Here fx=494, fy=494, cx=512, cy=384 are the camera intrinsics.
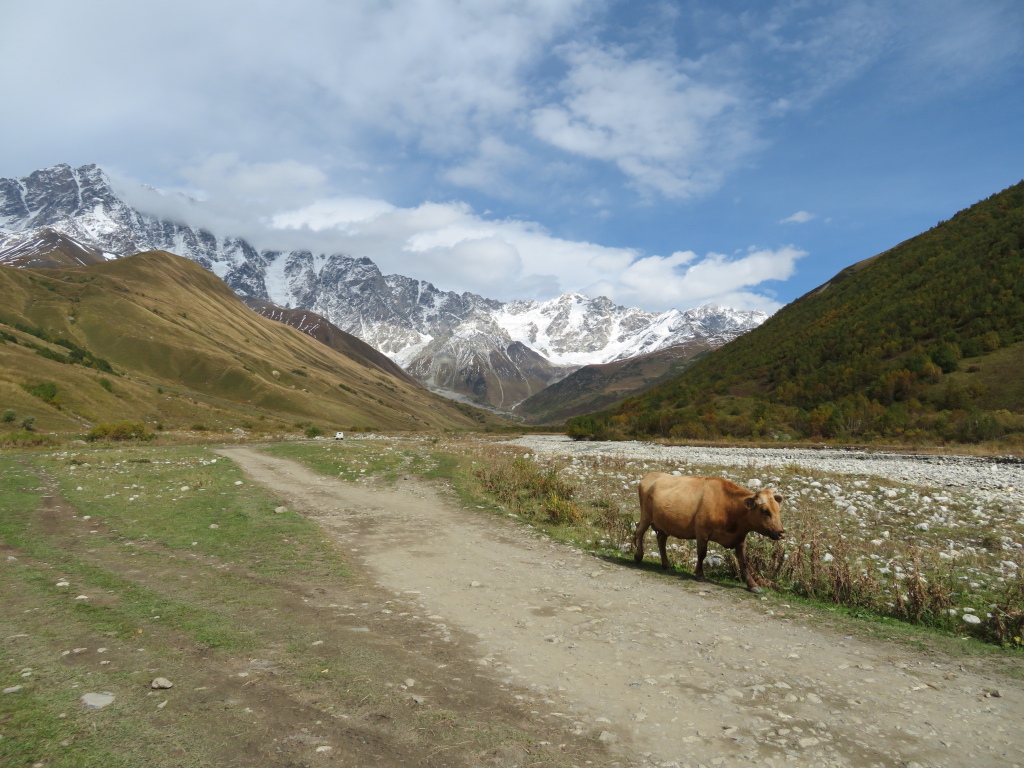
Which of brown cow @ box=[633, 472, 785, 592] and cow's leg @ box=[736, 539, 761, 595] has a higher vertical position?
brown cow @ box=[633, 472, 785, 592]

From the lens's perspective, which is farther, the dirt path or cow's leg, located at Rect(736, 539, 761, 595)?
cow's leg, located at Rect(736, 539, 761, 595)

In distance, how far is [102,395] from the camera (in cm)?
6731

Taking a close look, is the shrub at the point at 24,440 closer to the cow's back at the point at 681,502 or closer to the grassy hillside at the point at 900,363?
the cow's back at the point at 681,502

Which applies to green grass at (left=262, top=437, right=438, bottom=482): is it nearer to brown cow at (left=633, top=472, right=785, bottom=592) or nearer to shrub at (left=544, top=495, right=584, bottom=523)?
shrub at (left=544, top=495, right=584, bottom=523)

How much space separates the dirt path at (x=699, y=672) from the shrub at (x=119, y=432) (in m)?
48.1

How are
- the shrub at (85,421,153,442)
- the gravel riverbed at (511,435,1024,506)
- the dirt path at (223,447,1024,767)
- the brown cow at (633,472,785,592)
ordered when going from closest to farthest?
the dirt path at (223,447,1024,767) < the brown cow at (633,472,785,592) < the gravel riverbed at (511,435,1024,506) < the shrub at (85,421,153,442)

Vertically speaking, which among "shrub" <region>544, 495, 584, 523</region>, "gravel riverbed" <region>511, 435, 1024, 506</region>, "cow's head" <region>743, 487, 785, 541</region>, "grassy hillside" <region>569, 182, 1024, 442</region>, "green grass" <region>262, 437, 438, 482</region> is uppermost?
"grassy hillside" <region>569, 182, 1024, 442</region>

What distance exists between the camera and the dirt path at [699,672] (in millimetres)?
5055

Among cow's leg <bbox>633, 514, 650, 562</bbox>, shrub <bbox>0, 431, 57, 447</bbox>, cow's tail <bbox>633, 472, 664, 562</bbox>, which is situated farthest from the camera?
shrub <bbox>0, 431, 57, 447</bbox>

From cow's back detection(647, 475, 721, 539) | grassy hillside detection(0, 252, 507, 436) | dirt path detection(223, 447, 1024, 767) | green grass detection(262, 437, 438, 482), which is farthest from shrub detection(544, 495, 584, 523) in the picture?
grassy hillside detection(0, 252, 507, 436)

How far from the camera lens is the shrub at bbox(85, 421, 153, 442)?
150 feet

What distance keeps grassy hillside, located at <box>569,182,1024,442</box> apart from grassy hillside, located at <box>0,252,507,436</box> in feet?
222

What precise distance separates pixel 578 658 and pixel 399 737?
2.93 metres

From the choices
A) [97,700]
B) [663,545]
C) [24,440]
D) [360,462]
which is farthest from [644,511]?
[24,440]
